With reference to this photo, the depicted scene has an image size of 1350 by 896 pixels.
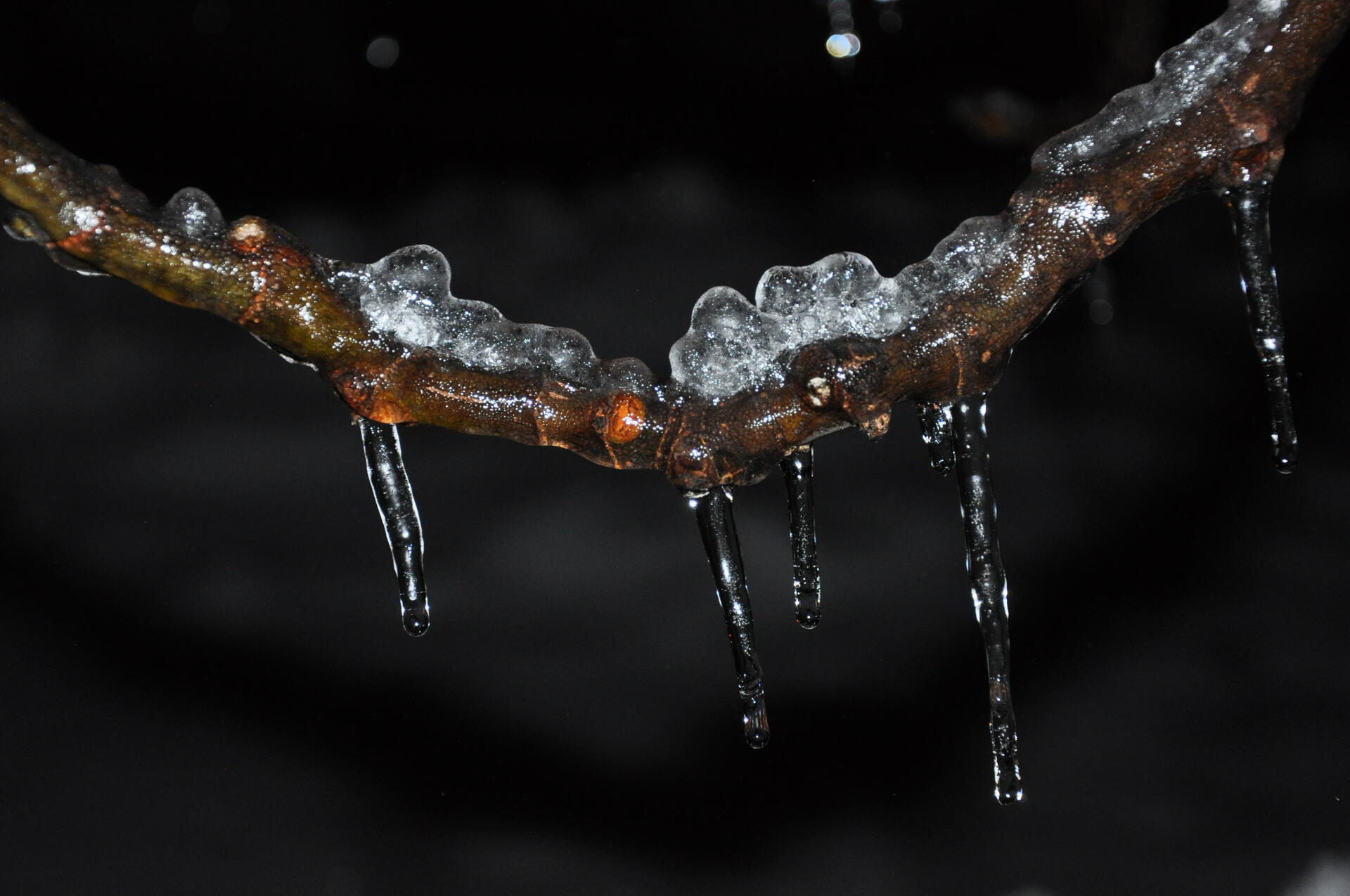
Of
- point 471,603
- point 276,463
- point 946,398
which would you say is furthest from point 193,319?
point 946,398

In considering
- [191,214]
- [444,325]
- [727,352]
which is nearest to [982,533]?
[727,352]

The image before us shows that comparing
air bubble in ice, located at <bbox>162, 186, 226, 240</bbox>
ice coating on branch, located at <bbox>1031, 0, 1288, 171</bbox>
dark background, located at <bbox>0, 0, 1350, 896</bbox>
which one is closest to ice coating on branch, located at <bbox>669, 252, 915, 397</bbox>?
ice coating on branch, located at <bbox>1031, 0, 1288, 171</bbox>

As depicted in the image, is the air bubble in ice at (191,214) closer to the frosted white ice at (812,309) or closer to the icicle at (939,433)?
the frosted white ice at (812,309)

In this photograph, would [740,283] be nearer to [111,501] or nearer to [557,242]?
[557,242]

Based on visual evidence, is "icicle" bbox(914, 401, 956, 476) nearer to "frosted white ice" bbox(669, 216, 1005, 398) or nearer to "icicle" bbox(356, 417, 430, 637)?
"frosted white ice" bbox(669, 216, 1005, 398)

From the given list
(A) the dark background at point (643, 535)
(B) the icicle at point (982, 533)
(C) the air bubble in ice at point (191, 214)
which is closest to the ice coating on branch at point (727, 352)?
(B) the icicle at point (982, 533)
